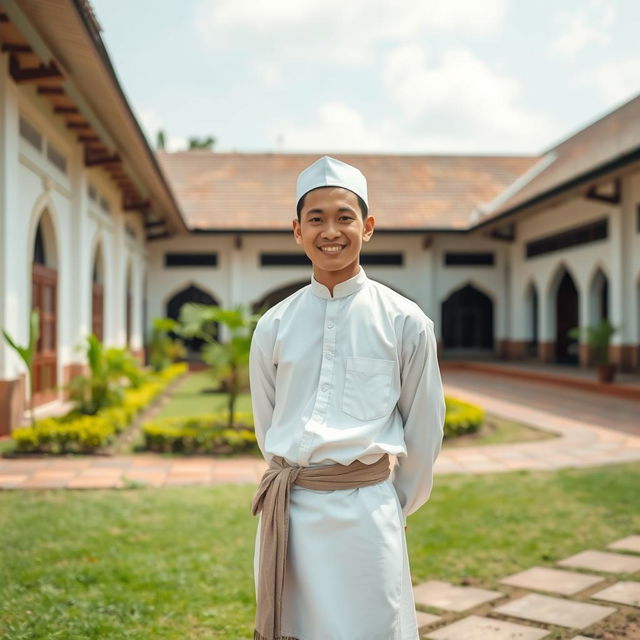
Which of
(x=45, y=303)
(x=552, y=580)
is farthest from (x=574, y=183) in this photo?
(x=552, y=580)

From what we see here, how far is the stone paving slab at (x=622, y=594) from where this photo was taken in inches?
130

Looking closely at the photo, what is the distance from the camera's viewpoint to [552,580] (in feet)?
12.0

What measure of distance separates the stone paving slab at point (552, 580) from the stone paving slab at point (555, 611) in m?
0.13

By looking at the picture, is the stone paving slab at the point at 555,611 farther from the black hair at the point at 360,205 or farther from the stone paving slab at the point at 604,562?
the black hair at the point at 360,205

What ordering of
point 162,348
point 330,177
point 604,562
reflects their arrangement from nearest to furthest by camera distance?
point 330,177 → point 604,562 → point 162,348

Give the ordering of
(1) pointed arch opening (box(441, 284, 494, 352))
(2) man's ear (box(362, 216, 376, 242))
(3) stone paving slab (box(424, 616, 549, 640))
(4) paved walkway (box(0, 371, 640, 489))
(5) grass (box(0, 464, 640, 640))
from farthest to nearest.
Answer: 1. (1) pointed arch opening (box(441, 284, 494, 352))
2. (4) paved walkway (box(0, 371, 640, 489))
3. (5) grass (box(0, 464, 640, 640))
4. (3) stone paving slab (box(424, 616, 549, 640))
5. (2) man's ear (box(362, 216, 376, 242))

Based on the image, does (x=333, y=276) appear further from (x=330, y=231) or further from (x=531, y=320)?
(x=531, y=320)

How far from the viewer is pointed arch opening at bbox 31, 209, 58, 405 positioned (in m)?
9.48

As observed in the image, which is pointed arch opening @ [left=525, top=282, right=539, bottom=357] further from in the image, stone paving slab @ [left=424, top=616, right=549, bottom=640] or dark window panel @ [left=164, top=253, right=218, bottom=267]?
stone paving slab @ [left=424, top=616, right=549, bottom=640]

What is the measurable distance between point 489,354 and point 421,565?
18.8m

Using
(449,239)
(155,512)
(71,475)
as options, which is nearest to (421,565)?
(155,512)

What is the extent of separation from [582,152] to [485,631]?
17.7 m

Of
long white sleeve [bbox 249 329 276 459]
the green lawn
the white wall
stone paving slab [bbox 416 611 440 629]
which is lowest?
stone paving slab [bbox 416 611 440 629]

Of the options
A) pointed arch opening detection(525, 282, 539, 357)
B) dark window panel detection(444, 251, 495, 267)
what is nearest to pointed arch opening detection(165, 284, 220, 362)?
dark window panel detection(444, 251, 495, 267)
